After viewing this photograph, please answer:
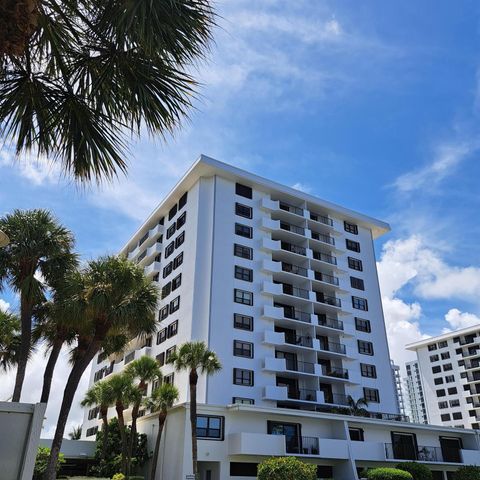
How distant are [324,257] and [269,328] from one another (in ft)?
39.0

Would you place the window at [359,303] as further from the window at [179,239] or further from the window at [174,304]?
the window at [179,239]

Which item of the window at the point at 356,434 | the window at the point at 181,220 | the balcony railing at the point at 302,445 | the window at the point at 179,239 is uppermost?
the window at the point at 181,220

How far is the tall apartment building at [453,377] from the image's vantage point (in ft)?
285

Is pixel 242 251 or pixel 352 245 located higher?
pixel 352 245

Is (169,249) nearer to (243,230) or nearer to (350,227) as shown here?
(243,230)

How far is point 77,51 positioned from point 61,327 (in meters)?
19.5

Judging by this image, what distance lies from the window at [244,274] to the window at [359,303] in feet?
40.7

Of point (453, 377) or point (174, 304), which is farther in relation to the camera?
point (453, 377)

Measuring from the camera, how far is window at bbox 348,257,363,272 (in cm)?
5191

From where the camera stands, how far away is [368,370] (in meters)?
46.8

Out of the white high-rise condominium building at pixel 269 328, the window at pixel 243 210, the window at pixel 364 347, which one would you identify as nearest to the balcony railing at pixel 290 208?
the white high-rise condominium building at pixel 269 328

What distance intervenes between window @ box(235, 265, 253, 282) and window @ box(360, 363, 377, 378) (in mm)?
14016

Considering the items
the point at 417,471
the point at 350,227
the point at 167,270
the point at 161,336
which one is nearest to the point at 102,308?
the point at 161,336

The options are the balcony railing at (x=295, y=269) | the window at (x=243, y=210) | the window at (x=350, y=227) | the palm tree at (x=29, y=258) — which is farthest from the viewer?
the window at (x=350, y=227)
